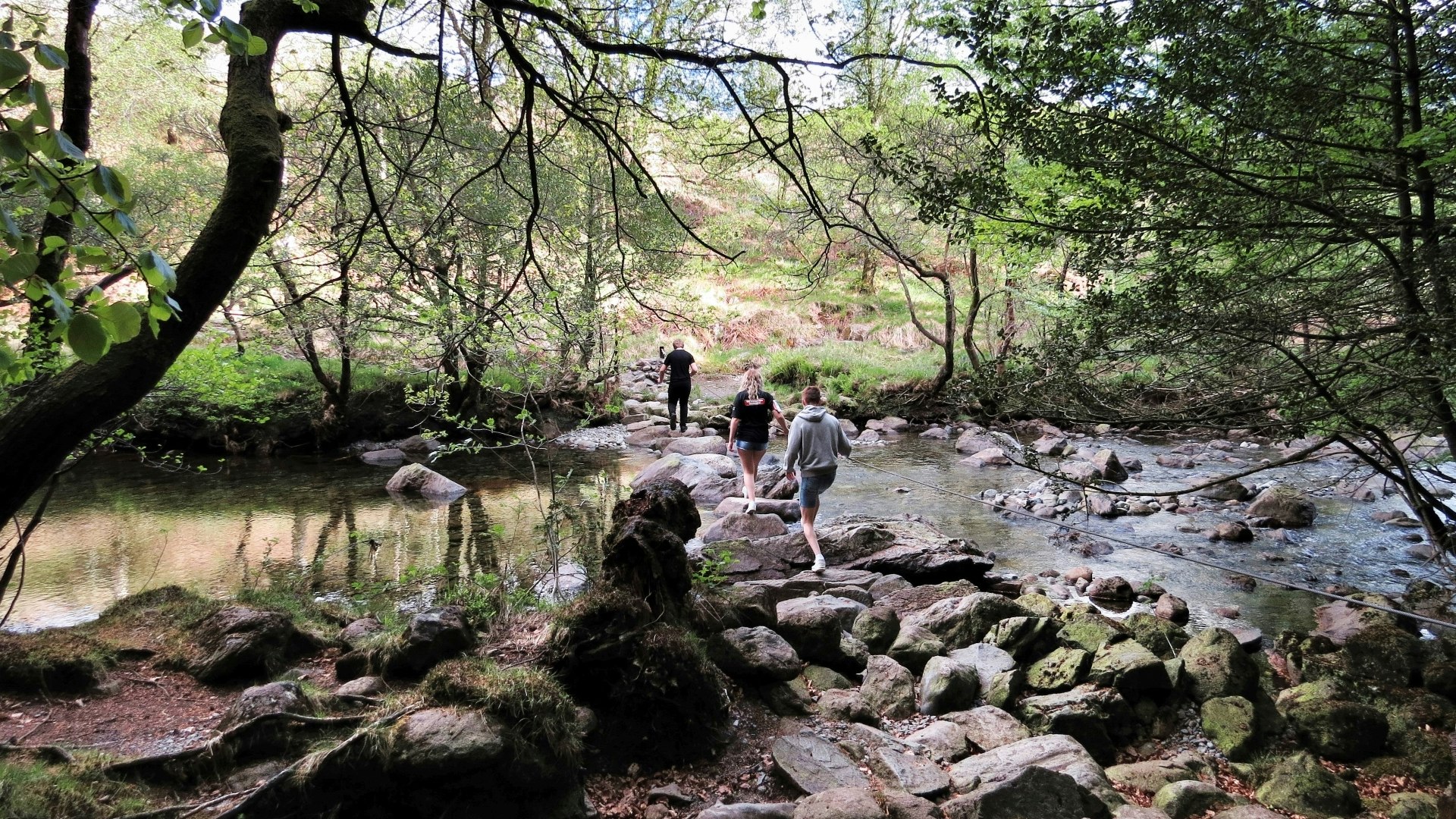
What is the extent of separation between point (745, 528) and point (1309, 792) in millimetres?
5416

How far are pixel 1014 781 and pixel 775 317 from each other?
2662cm

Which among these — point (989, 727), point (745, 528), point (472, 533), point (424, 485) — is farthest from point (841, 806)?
point (424, 485)

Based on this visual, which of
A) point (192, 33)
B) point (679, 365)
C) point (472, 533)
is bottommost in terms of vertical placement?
point (472, 533)

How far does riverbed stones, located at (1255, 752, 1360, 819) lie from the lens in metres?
3.77

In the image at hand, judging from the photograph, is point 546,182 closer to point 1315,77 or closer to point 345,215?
point 345,215

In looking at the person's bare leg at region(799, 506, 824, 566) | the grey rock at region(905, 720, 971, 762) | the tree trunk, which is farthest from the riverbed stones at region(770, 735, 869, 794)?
the person's bare leg at region(799, 506, 824, 566)

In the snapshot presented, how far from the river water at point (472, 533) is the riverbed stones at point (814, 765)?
197 centimetres

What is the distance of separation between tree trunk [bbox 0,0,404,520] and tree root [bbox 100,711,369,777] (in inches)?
61.7

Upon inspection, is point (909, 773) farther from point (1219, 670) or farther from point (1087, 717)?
point (1219, 670)

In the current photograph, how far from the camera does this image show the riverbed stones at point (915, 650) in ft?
17.1

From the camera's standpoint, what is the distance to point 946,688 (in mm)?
4605

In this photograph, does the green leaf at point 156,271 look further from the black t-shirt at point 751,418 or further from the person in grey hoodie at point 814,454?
the black t-shirt at point 751,418

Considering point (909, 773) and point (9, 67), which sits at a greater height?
point (9, 67)

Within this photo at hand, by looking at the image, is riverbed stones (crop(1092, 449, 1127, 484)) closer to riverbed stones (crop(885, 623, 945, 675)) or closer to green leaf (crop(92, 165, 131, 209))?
riverbed stones (crop(885, 623, 945, 675))
